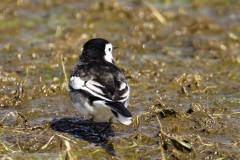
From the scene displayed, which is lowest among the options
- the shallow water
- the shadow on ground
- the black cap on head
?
the shadow on ground

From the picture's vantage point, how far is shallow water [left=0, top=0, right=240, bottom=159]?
6.80 meters

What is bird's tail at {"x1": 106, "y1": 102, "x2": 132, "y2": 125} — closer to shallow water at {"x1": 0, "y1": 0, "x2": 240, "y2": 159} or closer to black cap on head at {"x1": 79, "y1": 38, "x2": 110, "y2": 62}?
shallow water at {"x1": 0, "y1": 0, "x2": 240, "y2": 159}

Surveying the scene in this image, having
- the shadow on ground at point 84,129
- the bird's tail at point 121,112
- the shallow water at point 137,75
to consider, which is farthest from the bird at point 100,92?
the shallow water at point 137,75

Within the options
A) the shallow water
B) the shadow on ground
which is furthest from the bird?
the shallow water

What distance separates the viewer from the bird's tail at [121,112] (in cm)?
607

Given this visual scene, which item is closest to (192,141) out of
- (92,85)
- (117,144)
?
(117,144)

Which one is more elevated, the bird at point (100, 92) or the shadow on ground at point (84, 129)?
the bird at point (100, 92)

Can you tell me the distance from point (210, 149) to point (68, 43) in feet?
16.9

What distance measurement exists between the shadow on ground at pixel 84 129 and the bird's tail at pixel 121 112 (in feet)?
2.43

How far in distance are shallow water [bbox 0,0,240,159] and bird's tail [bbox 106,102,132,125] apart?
20.7 inches

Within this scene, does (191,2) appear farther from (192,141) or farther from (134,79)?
(192,141)

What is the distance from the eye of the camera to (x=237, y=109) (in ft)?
27.0

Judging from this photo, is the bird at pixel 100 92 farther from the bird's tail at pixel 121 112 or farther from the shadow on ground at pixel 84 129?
the shadow on ground at pixel 84 129

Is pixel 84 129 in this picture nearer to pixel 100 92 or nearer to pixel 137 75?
pixel 100 92
